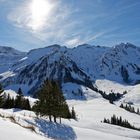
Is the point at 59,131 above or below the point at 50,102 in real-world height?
below

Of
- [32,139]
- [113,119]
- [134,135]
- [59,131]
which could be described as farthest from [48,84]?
[113,119]

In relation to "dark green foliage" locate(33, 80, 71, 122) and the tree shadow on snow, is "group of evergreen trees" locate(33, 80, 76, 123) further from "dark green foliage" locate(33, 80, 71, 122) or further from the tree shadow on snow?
the tree shadow on snow

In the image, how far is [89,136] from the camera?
167 feet

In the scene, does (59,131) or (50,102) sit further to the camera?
(50,102)

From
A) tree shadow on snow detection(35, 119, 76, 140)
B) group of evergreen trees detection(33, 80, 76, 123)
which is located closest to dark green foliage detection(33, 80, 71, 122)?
group of evergreen trees detection(33, 80, 76, 123)

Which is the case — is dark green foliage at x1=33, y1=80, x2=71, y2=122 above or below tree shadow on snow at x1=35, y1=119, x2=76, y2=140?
above

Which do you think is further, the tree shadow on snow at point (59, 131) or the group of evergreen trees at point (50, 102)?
the group of evergreen trees at point (50, 102)

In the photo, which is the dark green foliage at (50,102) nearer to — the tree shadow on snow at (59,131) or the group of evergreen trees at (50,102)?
the group of evergreen trees at (50,102)

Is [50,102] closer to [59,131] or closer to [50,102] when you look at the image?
[50,102]

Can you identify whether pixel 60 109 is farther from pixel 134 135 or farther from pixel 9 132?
pixel 9 132

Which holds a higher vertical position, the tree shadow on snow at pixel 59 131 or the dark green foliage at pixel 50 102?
the dark green foliage at pixel 50 102

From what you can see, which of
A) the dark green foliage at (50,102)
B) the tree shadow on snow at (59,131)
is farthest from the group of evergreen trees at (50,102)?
the tree shadow on snow at (59,131)

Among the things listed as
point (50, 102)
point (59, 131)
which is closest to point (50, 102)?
point (50, 102)

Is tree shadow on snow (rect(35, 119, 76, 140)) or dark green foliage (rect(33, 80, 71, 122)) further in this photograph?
dark green foliage (rect(33, 80, 71, 122))
